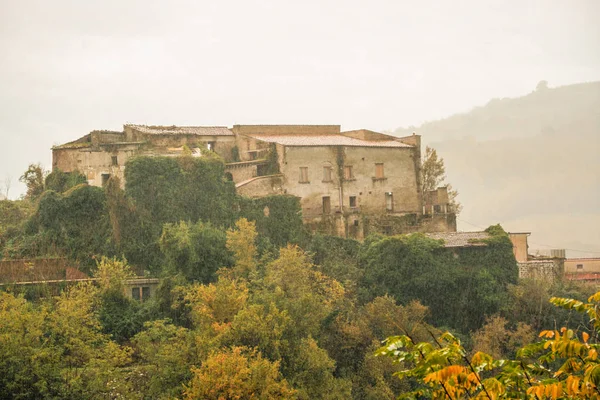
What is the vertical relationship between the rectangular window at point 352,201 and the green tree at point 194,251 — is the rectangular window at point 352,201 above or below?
above

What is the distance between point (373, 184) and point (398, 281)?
6608 mm

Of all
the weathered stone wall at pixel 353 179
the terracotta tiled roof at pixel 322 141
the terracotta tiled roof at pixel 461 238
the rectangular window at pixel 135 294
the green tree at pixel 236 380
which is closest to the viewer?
the green tree at pixel 236 380

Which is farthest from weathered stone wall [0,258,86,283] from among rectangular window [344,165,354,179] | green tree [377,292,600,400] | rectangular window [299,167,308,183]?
green tree [377,292,600,400]

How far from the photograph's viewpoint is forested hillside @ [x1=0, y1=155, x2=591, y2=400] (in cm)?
2966

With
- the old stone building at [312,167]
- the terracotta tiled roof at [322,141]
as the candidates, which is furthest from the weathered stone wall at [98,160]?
the terracotta tiled roof at [322,141]

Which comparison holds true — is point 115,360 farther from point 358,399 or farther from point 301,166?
point 301,166

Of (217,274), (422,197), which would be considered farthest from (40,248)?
(422,197)

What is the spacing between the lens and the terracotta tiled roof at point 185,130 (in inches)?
1699

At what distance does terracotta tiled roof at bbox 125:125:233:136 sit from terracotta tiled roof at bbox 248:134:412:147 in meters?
1.69

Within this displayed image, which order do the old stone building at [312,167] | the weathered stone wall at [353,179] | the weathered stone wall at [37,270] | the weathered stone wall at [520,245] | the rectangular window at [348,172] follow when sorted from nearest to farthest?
the weathered stone wall at [37,270] < the old stone building at [312,167] < the weathered stone wall at [353,179] < the rectangular window at [348,172] < the weathered stone wall at [520,245]

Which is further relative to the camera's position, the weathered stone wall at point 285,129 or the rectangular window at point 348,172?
the weathered stone wall at point 285,129

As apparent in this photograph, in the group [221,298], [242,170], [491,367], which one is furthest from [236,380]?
[491,367]

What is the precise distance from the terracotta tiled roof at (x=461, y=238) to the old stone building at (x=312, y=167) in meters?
2.79

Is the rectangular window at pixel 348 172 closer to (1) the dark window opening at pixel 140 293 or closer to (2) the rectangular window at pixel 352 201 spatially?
(2) the rectangular window at pixel 352 201
